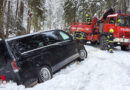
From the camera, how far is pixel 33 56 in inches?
188

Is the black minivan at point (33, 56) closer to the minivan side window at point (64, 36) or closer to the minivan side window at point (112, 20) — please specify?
the minivan side window at point (64, 36)

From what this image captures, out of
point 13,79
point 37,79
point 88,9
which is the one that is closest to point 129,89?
point 37,79

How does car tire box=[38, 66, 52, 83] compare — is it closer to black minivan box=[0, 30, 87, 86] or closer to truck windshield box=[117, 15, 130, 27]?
black minivan box=[0, 30, 87, 86]

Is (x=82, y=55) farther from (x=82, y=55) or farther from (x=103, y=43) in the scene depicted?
(x=103, y=43)

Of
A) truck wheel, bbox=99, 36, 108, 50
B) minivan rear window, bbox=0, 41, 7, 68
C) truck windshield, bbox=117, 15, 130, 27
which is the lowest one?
truck wheel, bbox=99, 36, 108, 50

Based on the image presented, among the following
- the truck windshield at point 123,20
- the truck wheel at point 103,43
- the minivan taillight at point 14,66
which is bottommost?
the truck wheel at point 103,43

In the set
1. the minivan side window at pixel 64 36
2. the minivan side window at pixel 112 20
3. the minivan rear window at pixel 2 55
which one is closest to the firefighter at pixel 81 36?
the minivan side window at pixel 112 20

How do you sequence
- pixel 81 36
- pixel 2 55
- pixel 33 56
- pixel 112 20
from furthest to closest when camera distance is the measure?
pixel 81 36 → pixel 112 20 → pixel 33 56 → pixel 2 55

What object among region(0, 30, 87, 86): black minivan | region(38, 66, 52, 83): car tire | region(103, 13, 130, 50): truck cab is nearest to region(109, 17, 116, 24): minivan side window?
region(103, 13, 130, 50): truck cab

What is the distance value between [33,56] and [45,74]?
76 cm

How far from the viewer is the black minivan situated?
4289 mm

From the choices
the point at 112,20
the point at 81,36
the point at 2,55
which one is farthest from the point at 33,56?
the point at 81,36

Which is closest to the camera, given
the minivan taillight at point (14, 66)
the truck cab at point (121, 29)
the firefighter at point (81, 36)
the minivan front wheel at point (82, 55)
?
the minivan taillight at point (14, 66)

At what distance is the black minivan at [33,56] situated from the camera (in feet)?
14.1
